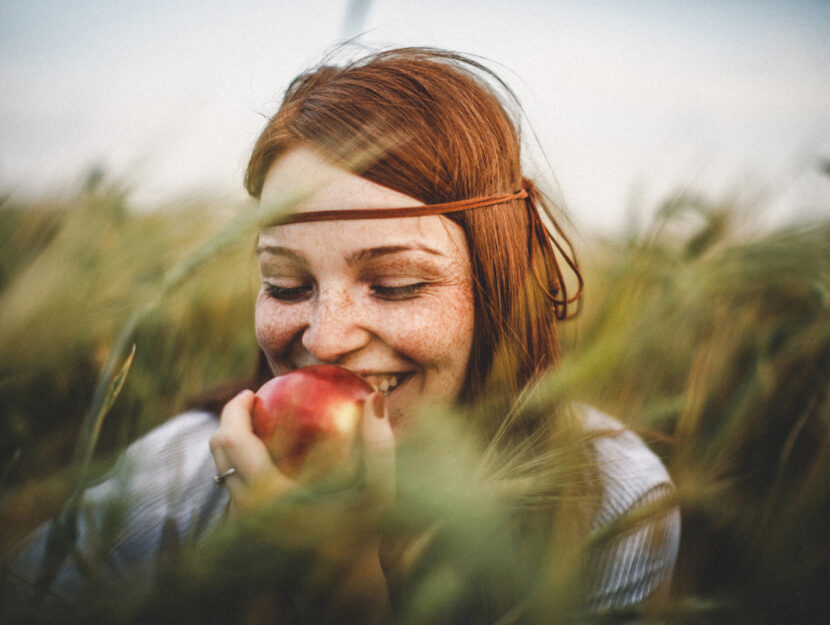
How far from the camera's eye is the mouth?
1.08m

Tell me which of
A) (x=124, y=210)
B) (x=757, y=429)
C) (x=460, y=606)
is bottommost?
(x=460, y=606)

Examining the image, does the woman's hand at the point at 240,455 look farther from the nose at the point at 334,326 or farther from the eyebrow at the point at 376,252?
the eyebrow at the point at 376,252

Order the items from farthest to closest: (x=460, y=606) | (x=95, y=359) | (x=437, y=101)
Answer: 1. (x=95, y=359)
2. (x=437, y=101)
3. (x=460, y=606)

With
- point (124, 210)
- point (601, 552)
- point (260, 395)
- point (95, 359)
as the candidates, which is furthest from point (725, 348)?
point (95, 359)

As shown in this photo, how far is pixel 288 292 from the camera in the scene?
1.10 metres

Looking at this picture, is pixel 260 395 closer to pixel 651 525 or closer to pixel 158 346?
pixel 158 346

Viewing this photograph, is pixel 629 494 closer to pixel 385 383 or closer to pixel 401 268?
pixel 385 383

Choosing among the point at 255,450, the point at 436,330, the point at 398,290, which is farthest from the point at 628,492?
the point at 255,450

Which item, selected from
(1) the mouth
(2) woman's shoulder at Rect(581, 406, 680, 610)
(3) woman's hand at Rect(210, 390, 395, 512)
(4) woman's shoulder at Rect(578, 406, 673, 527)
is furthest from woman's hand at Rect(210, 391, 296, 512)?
(4) woman's shoulder at Rect(578, 406, 673, 527)

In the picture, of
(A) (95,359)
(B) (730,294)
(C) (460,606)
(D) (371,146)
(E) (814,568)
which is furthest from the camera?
(B) (730,294)

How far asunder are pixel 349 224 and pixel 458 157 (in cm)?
29

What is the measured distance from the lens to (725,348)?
4.21 ft

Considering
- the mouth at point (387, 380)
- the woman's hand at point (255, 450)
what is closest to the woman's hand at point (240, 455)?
the woman's hand at point (255, 450)

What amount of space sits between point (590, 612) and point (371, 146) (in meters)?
0.84
